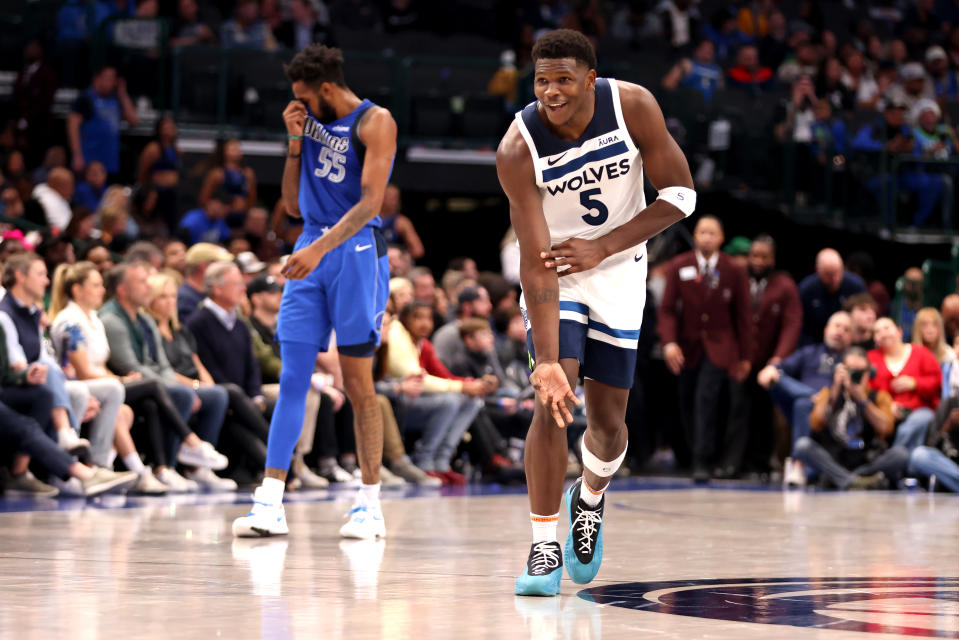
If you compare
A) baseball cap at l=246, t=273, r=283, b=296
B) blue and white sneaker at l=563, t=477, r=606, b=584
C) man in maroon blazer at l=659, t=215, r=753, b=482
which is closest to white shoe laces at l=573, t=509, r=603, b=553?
blue and white sneaker at l=563, t=477, r=606, b=584

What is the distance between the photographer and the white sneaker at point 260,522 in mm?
6266

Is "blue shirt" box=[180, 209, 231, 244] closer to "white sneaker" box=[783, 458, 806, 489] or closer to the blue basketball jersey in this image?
"white sneaker" box=[783, 458, 806, 489]

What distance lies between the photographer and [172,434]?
9.39 metres

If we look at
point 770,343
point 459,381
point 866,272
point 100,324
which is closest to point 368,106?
point 100,324

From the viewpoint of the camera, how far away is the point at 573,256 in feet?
15.5

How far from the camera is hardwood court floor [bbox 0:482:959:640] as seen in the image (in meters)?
4.04

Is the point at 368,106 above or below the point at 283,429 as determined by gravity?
above

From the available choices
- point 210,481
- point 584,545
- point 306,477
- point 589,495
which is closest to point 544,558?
point 584,545

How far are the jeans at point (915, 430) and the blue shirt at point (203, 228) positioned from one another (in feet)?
18.9

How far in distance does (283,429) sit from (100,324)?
10.6ft

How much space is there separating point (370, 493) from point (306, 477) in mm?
3438

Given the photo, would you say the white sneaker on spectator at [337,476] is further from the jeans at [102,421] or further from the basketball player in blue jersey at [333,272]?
the basketball player in blue jersey at [333,272]

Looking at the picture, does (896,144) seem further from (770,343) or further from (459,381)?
(459,381)

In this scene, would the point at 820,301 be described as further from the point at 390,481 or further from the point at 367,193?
the point at 367,193
